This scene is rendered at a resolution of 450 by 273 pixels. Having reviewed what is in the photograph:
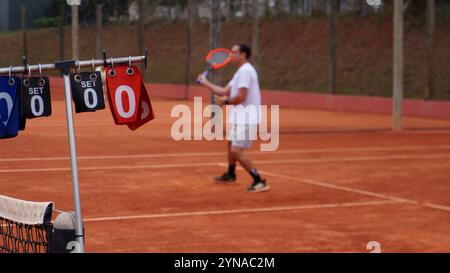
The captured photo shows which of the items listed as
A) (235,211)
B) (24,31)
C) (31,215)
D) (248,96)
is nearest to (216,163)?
(248,96)

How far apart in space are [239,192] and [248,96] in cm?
114

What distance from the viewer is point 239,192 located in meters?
11.4

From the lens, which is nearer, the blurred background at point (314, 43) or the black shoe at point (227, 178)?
the black shoe at point (227, 178)

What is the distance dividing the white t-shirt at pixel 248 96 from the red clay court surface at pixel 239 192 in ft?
2.86

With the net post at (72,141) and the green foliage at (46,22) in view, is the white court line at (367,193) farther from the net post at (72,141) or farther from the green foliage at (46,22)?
the net post at (72,141)

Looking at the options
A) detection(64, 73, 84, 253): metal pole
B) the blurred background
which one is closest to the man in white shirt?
detection(64, 73, 84, 253): metal pole

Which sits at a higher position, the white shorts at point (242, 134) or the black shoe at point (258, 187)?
the white shorts at point (242, 134)

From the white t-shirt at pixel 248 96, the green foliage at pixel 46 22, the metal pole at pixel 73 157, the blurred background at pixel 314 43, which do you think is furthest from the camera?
the blurred background at pixel 314 43

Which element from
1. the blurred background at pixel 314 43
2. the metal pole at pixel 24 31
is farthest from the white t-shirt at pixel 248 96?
→ the blurred background at pixel 314 43

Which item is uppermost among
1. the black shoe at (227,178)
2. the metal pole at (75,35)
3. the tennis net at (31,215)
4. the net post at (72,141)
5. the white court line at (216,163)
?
the metal pole at (75,35)

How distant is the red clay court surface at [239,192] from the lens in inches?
330

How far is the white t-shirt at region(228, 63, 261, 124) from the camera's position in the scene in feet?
37.1

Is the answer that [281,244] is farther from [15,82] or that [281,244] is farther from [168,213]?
[15,82]

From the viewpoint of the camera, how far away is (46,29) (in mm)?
8438
